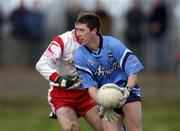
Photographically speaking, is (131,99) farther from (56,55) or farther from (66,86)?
(56,55)

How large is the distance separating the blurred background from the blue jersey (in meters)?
10.5

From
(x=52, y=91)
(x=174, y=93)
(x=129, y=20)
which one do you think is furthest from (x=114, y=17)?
(x=52, y=91)

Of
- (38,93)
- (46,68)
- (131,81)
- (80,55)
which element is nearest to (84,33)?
(80,55)

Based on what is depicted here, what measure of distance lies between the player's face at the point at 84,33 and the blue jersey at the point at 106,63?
0.47ft

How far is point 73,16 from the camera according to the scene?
26.1 m

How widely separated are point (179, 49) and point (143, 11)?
1427 mm

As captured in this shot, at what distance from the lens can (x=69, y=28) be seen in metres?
26.2

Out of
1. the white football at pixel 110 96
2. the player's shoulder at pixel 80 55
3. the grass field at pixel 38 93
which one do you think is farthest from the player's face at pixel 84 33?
the grass field at pixel 38 93

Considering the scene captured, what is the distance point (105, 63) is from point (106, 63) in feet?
0.05

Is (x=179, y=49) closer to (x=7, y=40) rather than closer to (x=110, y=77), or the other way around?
(x=7, y=40)

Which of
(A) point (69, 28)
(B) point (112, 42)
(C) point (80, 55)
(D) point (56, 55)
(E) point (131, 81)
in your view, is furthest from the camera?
(A) point (69, 28)

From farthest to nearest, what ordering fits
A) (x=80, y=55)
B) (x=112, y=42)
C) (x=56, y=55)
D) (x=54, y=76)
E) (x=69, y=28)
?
(x=69, y=28)
(x=56, y=55)
(x=54, y=76)
(x=80, y=55)
(x=112, y=42)

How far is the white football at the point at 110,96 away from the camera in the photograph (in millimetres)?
14883

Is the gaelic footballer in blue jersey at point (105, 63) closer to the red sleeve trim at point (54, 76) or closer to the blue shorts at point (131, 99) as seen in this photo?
the blue shorts at point (131, 99)
